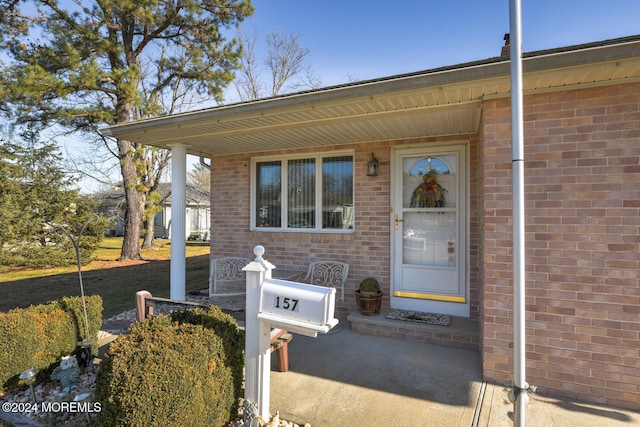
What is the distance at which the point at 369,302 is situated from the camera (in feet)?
15.3

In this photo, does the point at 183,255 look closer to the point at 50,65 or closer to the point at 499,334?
the point at 499,334

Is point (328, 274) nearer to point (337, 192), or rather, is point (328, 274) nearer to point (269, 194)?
point (337, 192)

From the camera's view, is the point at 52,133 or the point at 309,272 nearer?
the point at 309,272

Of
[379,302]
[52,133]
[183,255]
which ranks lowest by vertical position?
[379,302]

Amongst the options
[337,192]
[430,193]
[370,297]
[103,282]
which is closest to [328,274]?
[370,297]

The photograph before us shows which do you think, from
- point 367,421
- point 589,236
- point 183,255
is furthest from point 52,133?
point 589,236

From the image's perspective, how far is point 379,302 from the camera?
4.75m

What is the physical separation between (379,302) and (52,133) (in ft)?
42.7

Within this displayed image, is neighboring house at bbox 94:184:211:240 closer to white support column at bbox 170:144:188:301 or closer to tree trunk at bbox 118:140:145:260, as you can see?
tree trunk at bbox 118:140:145:260

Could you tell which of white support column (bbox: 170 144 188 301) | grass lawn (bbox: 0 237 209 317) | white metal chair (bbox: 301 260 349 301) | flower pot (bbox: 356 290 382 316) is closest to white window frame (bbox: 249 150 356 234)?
white metal chair (bbox: 301 260 349 301)

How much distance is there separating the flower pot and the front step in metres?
0.07

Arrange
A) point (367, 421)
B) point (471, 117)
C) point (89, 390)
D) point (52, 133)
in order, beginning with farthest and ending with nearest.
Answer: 1. point (52, 133)
2. point (471, 117)
3. point (89, 390)
4. point (367, 421)

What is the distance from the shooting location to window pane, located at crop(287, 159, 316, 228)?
582cm

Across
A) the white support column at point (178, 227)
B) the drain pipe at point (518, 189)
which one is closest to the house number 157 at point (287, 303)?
the drain pipe at point (518, 189)
